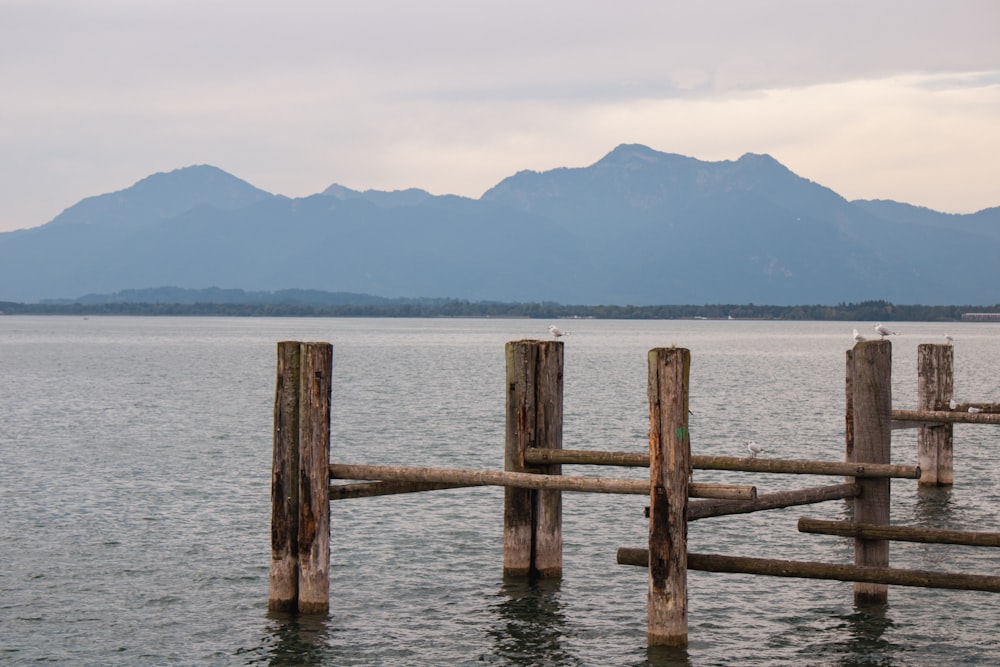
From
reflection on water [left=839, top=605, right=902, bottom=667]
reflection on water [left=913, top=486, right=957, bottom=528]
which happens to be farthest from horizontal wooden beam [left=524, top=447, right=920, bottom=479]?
reflection on water [left=913, top=486, right=957, bottom=528]

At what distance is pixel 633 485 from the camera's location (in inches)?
542

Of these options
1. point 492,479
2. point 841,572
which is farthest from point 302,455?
point 841,572

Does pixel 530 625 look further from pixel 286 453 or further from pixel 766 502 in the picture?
pixel 286 453

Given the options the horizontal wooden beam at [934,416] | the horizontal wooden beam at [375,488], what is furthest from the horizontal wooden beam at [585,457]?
the horizontal wooden beam at [934,416]

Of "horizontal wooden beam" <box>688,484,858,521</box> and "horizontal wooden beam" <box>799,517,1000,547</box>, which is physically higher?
"horizontal wooden beam" <box>688,484,858,521</box>

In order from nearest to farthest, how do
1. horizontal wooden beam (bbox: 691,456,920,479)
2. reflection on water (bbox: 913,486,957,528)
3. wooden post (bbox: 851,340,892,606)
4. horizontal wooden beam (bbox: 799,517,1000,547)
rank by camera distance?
horizontal wooden beam (bbox: 799,517,1000,547) → horizontal wooden beam (bbox: 691,456,920,479) → wooden post (bbox: 851,340,892,606) → reflection on water (bbox: 913,486,957,528)

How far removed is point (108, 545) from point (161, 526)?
1875mm

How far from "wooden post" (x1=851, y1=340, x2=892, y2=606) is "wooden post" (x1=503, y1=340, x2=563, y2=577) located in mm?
3781

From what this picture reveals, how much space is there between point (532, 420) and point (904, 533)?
4.83 m

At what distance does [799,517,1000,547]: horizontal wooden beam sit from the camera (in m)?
13.4

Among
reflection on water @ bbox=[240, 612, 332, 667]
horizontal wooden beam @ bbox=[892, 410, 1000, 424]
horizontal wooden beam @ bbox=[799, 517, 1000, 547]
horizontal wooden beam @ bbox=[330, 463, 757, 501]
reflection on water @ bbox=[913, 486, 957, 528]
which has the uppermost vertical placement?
horizontal wooden beam @ bbox=[892, 410, 1000, 424]

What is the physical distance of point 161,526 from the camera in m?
23.2

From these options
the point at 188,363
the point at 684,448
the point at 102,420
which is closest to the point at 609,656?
the point at 684,448

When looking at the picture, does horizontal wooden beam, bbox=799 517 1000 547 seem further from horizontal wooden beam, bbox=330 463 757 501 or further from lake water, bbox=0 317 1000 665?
horizontal wooden beam, bbox=330 463 757 501
